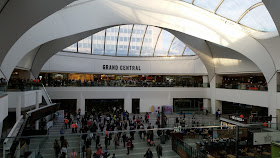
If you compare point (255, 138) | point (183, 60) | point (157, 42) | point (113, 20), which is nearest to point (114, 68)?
point (157, 42)

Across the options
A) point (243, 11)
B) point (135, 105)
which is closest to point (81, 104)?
point (135, 105)

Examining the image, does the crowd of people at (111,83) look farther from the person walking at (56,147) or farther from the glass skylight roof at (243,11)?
the person walking at (56,147)

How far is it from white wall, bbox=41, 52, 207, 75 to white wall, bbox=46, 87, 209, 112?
2.58 m

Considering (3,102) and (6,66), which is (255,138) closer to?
(3,102)

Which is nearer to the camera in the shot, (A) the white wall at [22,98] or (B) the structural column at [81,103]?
(A) the white wall at [22,98]

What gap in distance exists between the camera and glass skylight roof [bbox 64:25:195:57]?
27031 millimetres

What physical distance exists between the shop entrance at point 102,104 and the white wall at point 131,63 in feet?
12.9

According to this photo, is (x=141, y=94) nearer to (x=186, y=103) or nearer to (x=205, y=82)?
(x=186, y=103)

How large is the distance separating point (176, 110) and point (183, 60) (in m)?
7.33

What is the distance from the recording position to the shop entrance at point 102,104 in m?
26.7

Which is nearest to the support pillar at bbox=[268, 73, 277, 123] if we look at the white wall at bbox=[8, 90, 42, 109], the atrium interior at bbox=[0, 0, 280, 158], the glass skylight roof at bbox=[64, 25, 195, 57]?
the atrium interior at bbox=[0, 0, 280, 158]

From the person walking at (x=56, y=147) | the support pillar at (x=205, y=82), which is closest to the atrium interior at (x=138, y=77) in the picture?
the person walking at (x=56, y=147)

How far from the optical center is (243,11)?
600 inches

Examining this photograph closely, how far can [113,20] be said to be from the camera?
16.7 meters
